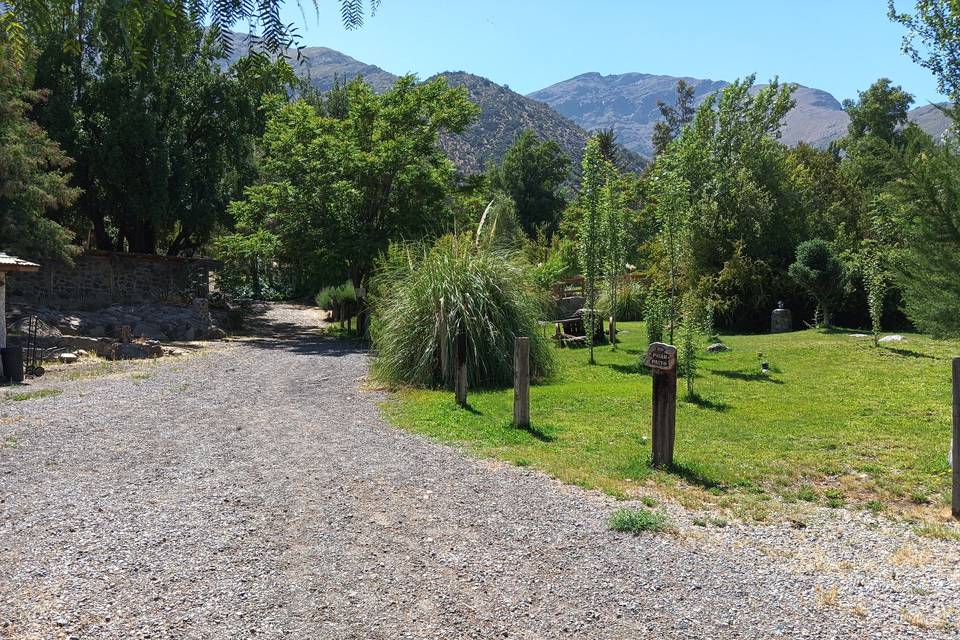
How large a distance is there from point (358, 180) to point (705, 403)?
521 inches

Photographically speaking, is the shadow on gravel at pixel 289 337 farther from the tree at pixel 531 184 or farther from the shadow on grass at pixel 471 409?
the tree at pixel 531 184

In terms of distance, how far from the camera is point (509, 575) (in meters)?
4.15

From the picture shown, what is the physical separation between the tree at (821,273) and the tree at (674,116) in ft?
149

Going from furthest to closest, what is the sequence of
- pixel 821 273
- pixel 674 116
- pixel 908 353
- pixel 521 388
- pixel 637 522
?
pixel 674 116
pixel 821 273
pixel 908 353
pixel 521 388
pixel 637 522

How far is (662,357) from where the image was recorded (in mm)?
6508

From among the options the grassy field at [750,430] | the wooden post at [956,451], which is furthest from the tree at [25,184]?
the wooden post at [956,451]

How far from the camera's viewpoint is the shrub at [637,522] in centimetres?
490

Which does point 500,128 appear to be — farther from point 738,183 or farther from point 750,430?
point 750,430

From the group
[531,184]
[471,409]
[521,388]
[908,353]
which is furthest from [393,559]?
[531,184]

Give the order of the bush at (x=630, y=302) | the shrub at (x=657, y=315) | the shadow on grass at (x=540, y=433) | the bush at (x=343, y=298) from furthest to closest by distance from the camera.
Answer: the bush at (x=630, y=302) → the bush at (x=343, y=298) → the shrub at (x=657, y=315) → the shadow on grass at (x=540, y=433)

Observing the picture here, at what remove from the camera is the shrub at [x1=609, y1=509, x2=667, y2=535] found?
16.1 ft

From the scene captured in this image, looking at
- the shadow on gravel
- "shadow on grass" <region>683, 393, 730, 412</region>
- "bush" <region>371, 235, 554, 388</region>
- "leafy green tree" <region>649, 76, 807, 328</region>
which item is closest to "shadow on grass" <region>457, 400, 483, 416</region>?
"bush" <region>371, 235, 554, 388</region>

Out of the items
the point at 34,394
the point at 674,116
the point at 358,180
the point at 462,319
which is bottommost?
the point at 34,394

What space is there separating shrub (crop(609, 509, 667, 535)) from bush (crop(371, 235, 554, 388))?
6.50 meters
